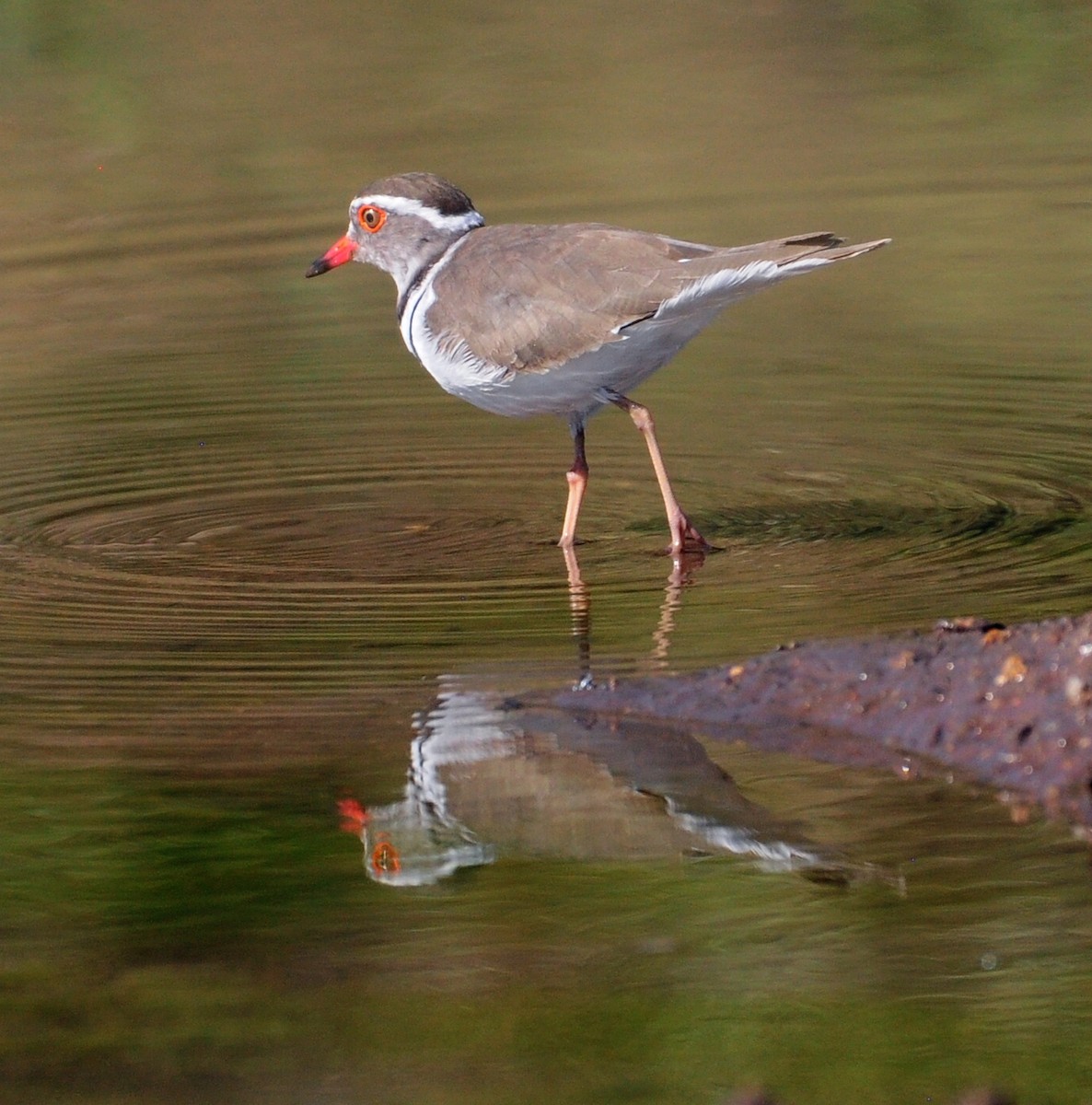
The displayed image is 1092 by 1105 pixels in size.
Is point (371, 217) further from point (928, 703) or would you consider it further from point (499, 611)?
point (928, 703)

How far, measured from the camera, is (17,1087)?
3.92 m

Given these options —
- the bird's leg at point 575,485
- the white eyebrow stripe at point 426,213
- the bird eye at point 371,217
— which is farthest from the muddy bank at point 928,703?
the bird eye at point 371,217

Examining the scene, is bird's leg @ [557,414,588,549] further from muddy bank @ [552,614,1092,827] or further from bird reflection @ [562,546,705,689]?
muddy bank @ [552,614,1092,827]

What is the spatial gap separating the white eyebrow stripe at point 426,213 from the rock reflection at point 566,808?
3.73 m

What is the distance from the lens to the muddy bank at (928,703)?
5008 mm

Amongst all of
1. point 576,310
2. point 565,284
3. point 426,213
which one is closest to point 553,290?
point 565,284

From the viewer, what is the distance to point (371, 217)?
29.9 feet

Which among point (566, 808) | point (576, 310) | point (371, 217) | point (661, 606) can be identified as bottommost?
point (661, 606)

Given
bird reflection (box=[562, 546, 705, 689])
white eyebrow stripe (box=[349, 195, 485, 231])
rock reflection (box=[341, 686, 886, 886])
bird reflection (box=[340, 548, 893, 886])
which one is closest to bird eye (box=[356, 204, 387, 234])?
white eyebrow stripe (box=[349, 195, 485, 231])

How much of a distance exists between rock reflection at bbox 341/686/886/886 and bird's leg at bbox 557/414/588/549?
2.29 m

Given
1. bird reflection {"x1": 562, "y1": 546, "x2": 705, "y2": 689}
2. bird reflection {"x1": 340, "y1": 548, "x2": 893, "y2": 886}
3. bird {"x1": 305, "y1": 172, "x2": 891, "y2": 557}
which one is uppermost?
bird {"x1": 305, "y1": 172, "x2": 891, "y2": 557}

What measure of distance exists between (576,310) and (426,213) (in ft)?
4.89

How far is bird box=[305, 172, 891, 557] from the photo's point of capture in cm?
738

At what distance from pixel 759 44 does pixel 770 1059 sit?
50.6 feet
